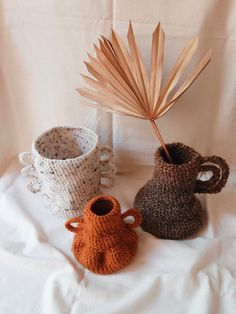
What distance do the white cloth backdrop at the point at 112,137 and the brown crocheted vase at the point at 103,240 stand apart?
2 centimetres

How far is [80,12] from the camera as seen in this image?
0.57 meters

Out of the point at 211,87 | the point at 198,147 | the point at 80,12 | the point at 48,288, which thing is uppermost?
the point at 80,12

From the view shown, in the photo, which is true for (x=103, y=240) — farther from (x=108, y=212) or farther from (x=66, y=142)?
(x=66, y=142)

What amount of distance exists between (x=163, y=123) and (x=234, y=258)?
0.27 meters

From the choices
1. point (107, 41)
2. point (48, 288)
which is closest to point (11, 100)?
point (107, 41)

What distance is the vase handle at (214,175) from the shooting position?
0.56 m

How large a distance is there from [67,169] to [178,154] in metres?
0.19

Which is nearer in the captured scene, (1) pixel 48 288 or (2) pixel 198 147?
(1) pixel 48 288

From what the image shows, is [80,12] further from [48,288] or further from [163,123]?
[48,288]

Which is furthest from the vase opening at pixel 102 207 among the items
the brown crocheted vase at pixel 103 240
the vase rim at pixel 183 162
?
the vase rim at pixel 183 162

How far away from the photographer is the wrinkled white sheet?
48 cm

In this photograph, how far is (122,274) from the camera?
0.52 metres

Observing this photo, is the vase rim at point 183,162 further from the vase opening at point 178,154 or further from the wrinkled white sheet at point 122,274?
the wrinkled white sheet at point 122,274

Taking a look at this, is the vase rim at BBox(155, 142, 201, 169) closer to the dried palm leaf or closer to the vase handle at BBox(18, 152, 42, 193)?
the dried palm leaf
